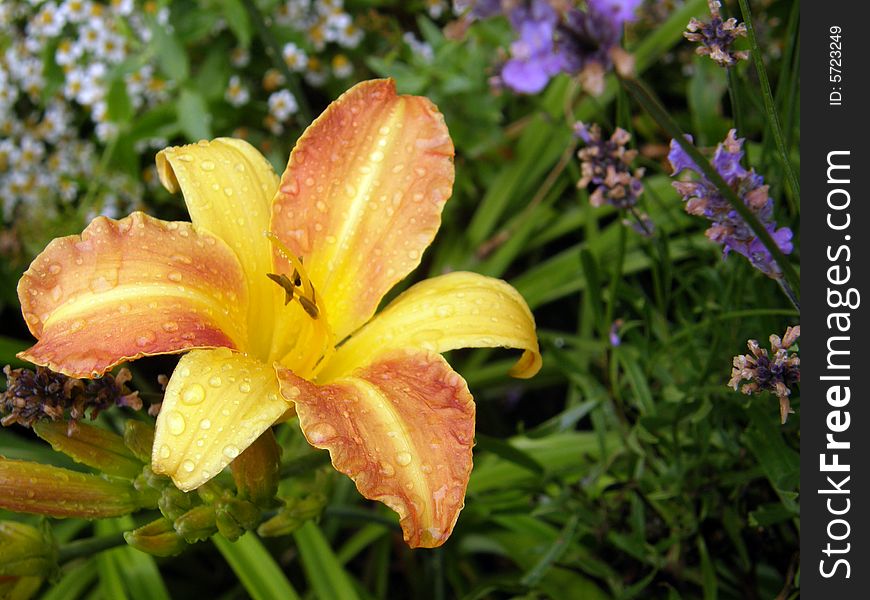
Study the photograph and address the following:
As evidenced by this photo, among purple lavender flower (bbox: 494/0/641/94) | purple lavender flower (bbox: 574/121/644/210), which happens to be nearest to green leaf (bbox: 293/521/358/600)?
purple lavender flower (bbox: 574/121/644/210)

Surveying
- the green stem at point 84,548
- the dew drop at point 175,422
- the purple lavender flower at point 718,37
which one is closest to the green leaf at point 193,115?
the green stem at point 84,548

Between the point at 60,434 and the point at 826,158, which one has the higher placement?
the point at 826,158

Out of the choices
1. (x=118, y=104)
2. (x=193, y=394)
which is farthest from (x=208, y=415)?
(x=118, y=104)

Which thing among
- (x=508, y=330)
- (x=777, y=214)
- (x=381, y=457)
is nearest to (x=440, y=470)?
(x=381, y=457)

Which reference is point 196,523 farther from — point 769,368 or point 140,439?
point 769,368

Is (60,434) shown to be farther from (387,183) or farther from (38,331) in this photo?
(387,183)

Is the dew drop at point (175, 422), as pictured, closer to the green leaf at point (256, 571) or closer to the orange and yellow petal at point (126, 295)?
the orange and yellow petal at point (126, 295)
